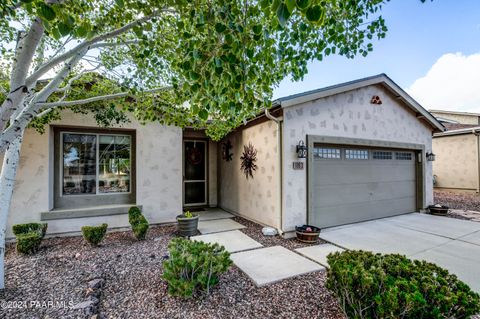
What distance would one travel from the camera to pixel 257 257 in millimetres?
4199

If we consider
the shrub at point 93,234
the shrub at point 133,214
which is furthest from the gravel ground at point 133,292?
the shrub at point 133,214

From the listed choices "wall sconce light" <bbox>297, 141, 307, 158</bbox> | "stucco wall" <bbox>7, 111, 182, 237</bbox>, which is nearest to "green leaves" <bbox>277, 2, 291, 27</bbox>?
"wall sconce light" <bbox>297, 141, 307, 158</bbox>

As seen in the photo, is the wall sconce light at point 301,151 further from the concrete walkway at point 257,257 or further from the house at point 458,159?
the house at point 458,159

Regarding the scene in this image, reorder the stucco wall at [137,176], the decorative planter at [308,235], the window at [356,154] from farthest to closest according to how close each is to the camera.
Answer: the window at [356,154] → the stucco wall at [137,176] → the decorative planter at [308,235]

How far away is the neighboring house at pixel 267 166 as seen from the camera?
540cm

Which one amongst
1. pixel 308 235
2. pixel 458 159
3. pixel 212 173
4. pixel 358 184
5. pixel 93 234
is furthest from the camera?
pixel 458 159

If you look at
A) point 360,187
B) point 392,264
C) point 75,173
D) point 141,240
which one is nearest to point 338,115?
point 360,187

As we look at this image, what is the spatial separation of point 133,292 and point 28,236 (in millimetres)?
Result: 2980

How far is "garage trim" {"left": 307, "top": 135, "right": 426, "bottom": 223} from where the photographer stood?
5.68 metres

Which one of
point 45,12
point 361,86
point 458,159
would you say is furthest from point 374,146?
point 458,159

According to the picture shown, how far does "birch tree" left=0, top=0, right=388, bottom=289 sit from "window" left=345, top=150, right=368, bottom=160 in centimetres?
363

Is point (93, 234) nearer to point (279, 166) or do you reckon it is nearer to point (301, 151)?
point (279, 166)

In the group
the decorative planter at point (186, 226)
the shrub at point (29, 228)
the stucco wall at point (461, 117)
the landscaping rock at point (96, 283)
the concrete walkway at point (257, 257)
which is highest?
the stucco wall at point (461, 117)

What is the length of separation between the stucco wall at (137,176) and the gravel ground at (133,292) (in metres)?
1.21
